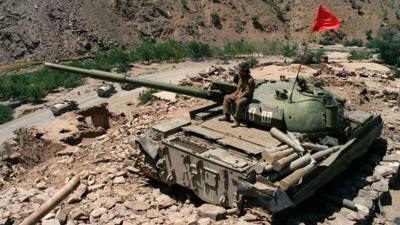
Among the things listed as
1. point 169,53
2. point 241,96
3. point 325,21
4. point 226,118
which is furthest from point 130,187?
point 169,53

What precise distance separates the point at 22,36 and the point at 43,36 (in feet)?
6.28

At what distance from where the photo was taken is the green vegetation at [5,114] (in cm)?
2968

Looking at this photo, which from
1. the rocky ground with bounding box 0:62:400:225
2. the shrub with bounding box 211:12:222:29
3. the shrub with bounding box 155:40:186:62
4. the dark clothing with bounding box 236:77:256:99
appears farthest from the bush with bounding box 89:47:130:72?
the dark clothing with bounding box 236:77:256:99

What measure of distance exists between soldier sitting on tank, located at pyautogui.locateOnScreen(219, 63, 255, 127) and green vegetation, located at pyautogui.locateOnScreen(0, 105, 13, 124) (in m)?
22.3

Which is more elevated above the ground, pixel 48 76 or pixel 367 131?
pixel 367 131

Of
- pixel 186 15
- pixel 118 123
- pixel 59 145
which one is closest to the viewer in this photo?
pixel 59 145

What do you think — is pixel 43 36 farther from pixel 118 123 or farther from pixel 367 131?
pixel 367 131

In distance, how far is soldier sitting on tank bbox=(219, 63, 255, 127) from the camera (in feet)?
36.2

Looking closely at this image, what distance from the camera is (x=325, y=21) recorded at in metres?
11.8

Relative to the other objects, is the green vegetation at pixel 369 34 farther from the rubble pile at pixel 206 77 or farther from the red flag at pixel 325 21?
the red flag at pixel 325 21

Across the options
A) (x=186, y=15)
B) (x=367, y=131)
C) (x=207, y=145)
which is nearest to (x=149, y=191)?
(x=207, y=145)

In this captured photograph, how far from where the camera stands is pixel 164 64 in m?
42.9

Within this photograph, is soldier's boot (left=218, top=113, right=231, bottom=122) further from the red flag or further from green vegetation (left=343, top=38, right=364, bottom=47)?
green vegetation (left=343, top=38, right=364, bottom=47)

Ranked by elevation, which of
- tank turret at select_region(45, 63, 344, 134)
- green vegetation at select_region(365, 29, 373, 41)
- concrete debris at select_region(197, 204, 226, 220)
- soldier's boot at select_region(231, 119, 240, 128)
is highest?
tank turret at select_region(45, 63, 344, 134)
